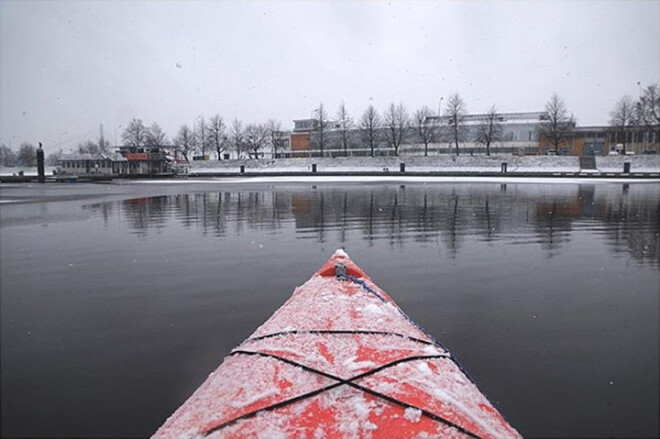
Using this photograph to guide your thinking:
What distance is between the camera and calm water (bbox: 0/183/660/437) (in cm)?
448

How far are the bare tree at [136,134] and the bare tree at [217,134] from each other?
12506mm

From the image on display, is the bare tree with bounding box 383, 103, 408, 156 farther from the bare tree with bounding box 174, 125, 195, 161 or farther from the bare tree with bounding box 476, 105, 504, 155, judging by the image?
the bare tree with bounding box 174, 125, 195, 161

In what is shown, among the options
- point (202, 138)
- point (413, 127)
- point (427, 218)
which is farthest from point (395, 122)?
point (427, 218)

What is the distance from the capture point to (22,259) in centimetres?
1074

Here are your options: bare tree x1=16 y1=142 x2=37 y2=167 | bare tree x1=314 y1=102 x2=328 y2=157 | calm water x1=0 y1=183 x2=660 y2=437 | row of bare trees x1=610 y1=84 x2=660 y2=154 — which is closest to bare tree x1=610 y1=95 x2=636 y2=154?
row of bare trees x1=610 y1=84 x2=660 y2=154

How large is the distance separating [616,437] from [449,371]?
6.25ft

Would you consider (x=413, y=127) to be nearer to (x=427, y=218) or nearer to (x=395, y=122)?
(x=395, y=122)

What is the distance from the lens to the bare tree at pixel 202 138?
9075 centimetres

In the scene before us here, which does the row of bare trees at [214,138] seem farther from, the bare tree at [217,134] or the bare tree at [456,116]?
the bare tree at [456,116]

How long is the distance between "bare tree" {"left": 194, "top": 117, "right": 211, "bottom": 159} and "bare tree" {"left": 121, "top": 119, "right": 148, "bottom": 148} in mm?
9478

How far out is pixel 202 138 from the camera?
3575 inches

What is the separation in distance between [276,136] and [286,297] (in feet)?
283

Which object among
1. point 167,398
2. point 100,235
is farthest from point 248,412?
point 100,235

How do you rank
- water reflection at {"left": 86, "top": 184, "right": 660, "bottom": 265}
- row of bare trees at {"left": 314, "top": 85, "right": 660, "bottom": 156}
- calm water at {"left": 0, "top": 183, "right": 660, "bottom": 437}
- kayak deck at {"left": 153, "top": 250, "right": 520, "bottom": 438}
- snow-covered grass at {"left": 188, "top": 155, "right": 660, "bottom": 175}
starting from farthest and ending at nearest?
row of bare trees at {"left": 314, "top": 85, "right": 660, "bottom": 156} < snow-covered grass at {"left": 188, "top": 155, "right": 660, "bottom": 175} < water reflection at {"left": 86, "top": 184, "right": 660, "bottom": 265} < calm water at {"left": 0, "top": 183, "right": 660, "bottom": 437} < kayak deck at {"left": 153, "top": 250, "right": 520, "bottom": 438}
